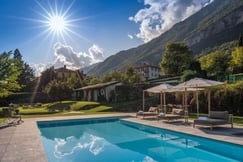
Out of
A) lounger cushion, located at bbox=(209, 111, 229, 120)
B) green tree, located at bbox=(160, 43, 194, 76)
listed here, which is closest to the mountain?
green tree, located at bbox=(160, 43, 194, 76)

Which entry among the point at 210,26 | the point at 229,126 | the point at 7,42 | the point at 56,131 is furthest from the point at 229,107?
the point at 210,26

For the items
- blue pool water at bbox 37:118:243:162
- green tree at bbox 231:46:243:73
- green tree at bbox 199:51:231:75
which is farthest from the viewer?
green tree at bbox 199:51:231:75

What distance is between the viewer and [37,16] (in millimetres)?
17906

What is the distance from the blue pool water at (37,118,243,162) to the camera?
809cm

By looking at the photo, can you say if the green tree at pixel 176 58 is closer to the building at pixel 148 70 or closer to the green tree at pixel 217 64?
the green tree at pixel 217 64

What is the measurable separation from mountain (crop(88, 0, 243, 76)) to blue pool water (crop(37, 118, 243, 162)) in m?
68.2

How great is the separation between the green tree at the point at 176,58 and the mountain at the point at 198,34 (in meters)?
31.9

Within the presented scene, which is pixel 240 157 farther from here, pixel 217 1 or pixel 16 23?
pixel 217 1

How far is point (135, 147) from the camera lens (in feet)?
31.8

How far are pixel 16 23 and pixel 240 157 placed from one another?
1865 centimetres

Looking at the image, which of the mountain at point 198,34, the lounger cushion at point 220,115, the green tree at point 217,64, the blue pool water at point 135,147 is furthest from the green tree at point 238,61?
the mountain at point 198,34

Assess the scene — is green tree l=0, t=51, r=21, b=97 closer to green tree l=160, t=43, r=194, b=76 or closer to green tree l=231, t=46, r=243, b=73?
green tree l=231, t=46, r=243, b=73

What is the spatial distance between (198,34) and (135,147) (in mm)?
79562

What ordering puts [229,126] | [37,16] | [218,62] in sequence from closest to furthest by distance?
[229,126], [37,16], [218,62]
